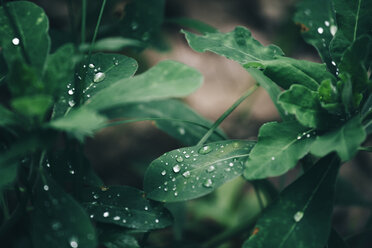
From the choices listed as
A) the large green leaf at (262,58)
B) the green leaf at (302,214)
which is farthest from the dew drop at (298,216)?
the large green leaf at (262,58)

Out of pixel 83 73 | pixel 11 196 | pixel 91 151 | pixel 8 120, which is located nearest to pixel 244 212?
pixel 91 151

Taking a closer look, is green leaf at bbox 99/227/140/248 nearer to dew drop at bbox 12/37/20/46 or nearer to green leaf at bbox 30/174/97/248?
green leaf at bbox 30/174/97/248

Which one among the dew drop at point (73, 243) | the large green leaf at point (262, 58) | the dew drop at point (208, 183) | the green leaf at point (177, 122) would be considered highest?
the large green leaf at point (262, 58)

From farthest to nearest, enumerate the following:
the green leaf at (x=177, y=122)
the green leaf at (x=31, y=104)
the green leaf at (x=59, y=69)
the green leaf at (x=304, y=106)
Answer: the green leaf at (x=177, y=122) < the green leaf at (x=304, y=106) < the green leaf at (x=59, y=69) < the green leaf at (x=31, y=104)

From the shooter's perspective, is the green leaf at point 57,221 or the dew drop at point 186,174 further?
the dew drop at point 186,174

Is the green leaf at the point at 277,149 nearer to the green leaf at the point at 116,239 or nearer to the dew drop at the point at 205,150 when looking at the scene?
the dew drop at the point at 205,150

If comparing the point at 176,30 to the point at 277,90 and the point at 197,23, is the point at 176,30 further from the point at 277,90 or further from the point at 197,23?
the point at 277,90

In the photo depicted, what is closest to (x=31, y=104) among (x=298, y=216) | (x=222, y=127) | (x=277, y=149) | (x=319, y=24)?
(x=277, y=149)
